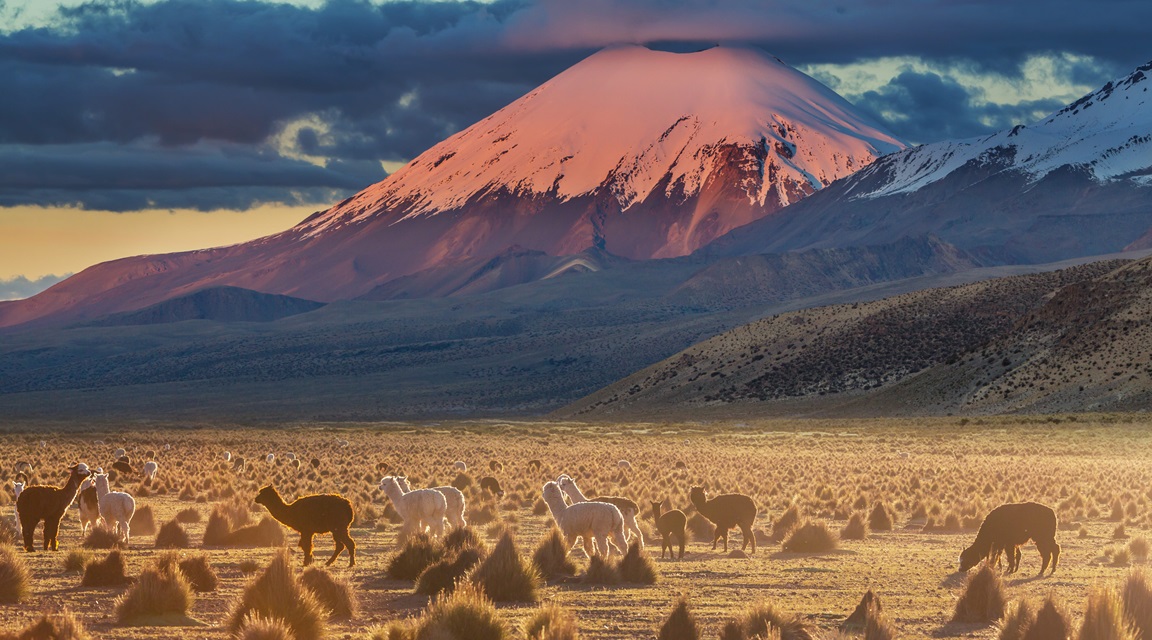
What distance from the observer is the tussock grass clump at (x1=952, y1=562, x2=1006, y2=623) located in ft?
48.4

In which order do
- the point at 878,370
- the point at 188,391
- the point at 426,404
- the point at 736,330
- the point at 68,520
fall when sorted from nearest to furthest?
the point at 68,520 → the point at 878,370 → the point at 736,330 → the point at 426,404 → the point at 188,391

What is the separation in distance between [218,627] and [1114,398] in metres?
73.6

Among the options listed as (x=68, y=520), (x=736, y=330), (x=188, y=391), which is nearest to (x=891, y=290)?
(x=736, y=330)

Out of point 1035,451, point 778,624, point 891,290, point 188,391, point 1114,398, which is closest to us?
point 778,624

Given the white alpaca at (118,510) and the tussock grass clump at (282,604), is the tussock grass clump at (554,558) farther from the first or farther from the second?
the white alpaca at (118,510)

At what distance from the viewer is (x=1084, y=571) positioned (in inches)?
747

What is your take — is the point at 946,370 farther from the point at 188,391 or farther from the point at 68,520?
the point at 188,391

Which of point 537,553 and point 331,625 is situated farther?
point 537,553

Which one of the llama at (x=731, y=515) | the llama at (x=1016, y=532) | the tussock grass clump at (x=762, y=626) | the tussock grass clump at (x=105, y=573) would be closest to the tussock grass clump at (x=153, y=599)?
the tussock grass clump at (x=105, y=573)

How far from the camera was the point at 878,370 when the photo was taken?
370 feet

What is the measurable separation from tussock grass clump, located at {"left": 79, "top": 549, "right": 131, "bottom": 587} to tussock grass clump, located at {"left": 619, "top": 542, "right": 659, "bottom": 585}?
5671 millimetres

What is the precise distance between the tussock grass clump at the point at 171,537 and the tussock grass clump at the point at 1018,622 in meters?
12.5

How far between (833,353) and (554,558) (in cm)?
10428

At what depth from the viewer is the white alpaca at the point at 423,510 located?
2023 cm
